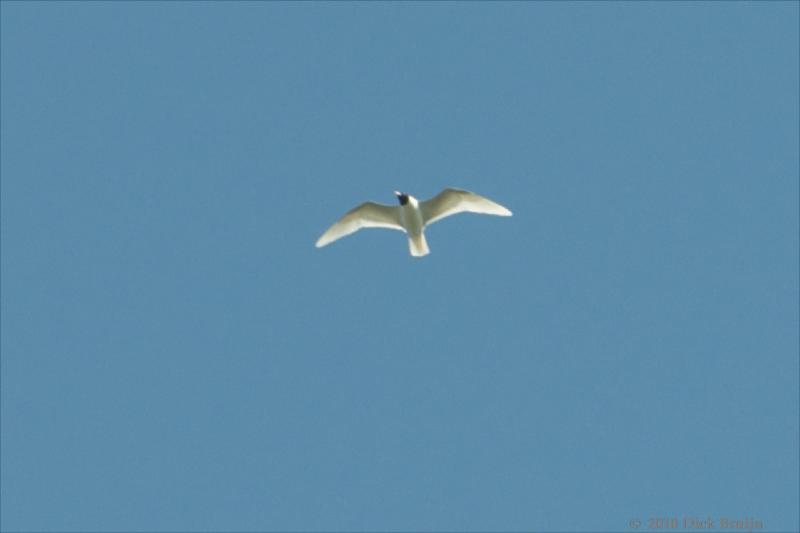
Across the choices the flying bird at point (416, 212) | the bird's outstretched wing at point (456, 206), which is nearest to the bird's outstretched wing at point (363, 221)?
the flying bird at point (416, 212)

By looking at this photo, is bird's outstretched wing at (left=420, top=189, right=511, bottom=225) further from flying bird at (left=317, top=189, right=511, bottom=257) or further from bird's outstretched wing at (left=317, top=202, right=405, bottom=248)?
bird's outstretched wing at (left=317, top=202, right=405, bottom=248)

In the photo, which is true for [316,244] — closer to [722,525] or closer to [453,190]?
[453,190]

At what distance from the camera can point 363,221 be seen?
83.4 feet

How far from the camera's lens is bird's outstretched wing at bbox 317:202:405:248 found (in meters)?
25.0

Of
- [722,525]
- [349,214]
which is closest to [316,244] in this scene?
[349,214]

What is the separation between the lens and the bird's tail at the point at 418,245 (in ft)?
80.8

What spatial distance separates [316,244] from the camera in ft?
82.9

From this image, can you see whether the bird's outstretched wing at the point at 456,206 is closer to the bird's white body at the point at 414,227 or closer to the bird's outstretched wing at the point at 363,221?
the bird's white body at the point at 414,227

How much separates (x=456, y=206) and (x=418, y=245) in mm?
1320

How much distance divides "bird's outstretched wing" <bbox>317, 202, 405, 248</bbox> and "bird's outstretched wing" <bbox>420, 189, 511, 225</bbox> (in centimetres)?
81

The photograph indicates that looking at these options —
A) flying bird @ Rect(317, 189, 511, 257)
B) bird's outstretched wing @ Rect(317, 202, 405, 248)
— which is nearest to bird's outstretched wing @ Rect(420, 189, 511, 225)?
flying bird @ Rect(317, 189, 511, 257)

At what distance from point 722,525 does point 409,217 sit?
9.81 metres

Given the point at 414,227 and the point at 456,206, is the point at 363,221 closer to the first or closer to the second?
the point at 414,227

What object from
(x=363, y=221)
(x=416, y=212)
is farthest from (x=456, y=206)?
(x=363, y=221)
